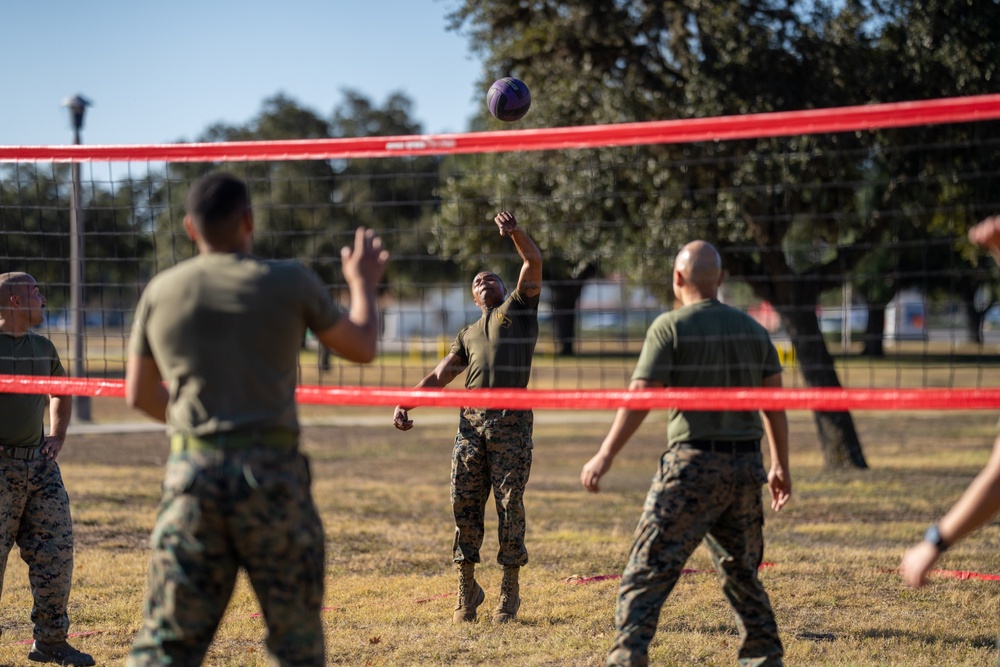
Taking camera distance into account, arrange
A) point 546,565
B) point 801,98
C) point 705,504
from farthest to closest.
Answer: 1. point 801,98
2. point 546,565
3. point 705,504

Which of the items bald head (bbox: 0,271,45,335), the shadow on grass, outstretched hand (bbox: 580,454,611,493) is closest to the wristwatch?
outstretched hand (bbox: 580,454,611,493)

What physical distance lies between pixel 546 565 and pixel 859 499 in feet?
18.7

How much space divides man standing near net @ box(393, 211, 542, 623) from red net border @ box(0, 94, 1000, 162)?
4.42 feet

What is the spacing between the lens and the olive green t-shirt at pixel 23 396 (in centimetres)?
619

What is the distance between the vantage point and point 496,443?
710 cm

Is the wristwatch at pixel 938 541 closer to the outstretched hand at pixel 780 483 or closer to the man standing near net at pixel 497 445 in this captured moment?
the outstretched hand at pixel 780 483

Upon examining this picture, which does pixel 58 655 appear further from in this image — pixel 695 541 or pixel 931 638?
pixel 931 638

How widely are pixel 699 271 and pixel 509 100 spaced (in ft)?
10.4

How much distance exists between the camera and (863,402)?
5281 millimetres

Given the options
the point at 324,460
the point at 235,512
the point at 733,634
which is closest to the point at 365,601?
the point at 733,634

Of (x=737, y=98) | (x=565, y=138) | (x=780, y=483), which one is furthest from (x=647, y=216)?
(x=780, y=483)

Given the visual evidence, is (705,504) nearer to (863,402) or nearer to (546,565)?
(863,402)

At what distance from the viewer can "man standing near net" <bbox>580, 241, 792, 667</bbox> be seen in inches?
187

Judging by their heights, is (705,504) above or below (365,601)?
above
